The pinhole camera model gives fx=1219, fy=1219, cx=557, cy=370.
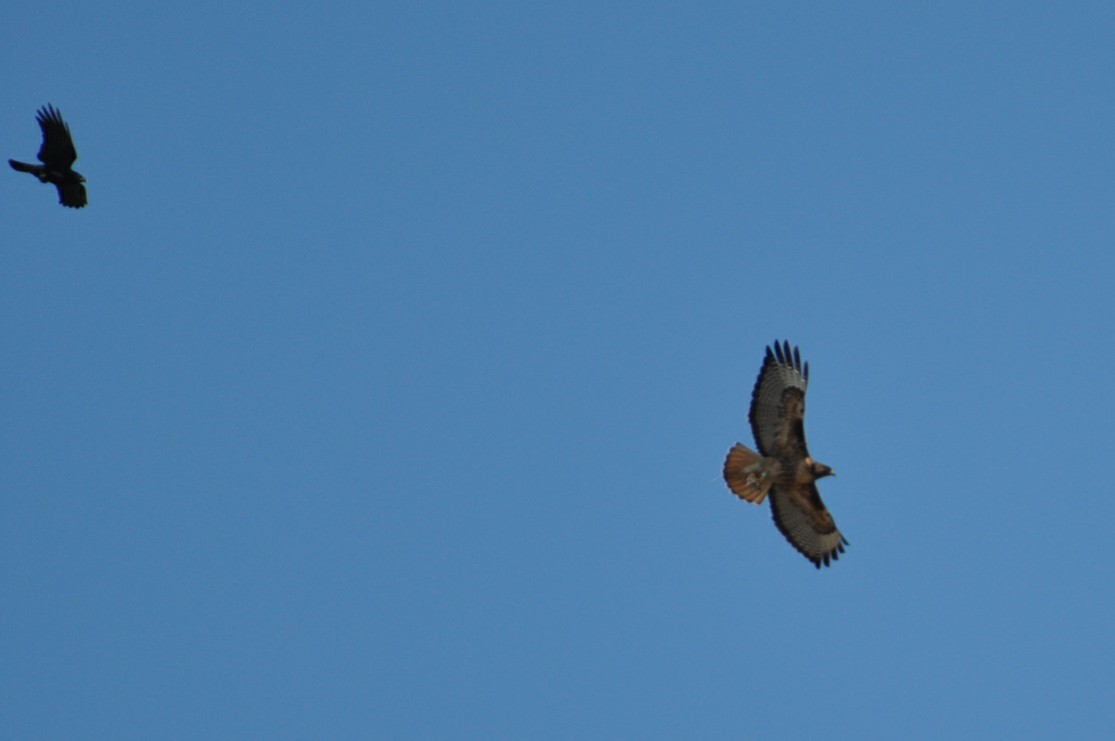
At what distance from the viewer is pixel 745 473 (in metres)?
16.6

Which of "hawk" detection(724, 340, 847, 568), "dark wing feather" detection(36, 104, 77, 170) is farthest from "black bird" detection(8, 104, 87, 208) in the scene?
"hawk" detection(724, 340, 847, 568)

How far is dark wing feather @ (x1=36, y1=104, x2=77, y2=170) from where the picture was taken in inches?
725

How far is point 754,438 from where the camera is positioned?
1684cm

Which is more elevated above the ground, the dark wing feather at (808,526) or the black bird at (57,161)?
the black bird at (57,161)

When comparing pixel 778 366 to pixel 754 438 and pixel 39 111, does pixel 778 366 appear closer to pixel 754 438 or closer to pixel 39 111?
pixel 754 438

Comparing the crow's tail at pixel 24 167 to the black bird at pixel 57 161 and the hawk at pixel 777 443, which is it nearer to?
the black bird at pixel 57 161

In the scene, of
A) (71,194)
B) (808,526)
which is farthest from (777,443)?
(71,194)

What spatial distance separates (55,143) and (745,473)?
1148 centimetres

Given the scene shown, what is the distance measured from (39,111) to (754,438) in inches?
461

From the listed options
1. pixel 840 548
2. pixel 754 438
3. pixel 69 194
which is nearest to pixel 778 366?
pixel 754 438

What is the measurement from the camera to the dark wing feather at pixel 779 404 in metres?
16.7

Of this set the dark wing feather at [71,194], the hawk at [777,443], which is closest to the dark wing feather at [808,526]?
the hawk at [777,443]

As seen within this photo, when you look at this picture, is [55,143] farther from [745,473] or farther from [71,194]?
[745,473]

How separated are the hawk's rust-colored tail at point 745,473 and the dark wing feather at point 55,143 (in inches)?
434
